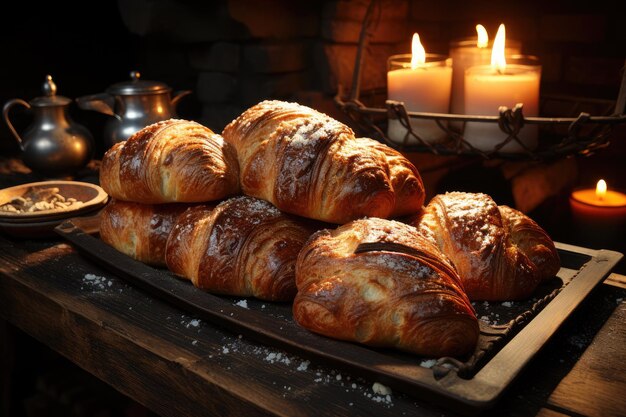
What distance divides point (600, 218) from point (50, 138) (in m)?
1.67

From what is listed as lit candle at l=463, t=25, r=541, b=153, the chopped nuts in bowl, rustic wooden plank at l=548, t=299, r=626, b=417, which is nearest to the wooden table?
rustic wooden plank at l=548, t=299, r=626, b=417

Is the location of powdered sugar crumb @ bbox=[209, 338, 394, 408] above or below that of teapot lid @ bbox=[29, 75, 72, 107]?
below

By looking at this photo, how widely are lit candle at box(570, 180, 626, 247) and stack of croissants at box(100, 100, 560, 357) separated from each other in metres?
0.64

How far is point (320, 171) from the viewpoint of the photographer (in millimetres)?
992

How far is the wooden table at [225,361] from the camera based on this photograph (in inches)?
30.5

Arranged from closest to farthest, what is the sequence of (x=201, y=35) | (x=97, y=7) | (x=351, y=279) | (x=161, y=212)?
(x=351, y=279), (x=161, y=212), (x=201, y=35), (x=97, y=7)

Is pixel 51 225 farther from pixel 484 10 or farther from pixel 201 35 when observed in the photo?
pixel 484 10

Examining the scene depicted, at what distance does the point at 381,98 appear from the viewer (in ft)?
6.87

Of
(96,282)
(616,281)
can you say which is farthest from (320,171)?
(616,281)

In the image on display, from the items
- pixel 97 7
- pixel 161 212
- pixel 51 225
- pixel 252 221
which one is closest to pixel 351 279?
pixel 252 221

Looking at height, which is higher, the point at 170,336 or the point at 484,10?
the point at 484,10

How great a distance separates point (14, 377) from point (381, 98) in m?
1.39

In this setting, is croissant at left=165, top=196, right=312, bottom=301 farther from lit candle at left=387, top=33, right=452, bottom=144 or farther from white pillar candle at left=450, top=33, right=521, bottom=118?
white pillar candle at left=450, top=33, right=521, bottom=118

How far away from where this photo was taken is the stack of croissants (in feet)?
2.68
